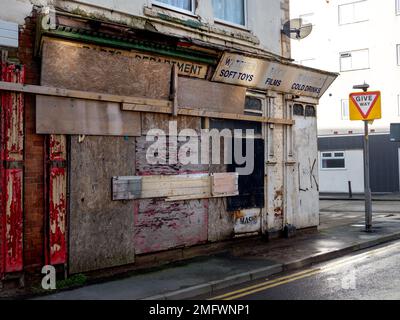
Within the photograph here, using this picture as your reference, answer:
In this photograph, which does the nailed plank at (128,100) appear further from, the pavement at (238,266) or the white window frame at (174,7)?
the pavement at (238,266)

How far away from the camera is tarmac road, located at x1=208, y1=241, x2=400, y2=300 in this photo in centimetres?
664

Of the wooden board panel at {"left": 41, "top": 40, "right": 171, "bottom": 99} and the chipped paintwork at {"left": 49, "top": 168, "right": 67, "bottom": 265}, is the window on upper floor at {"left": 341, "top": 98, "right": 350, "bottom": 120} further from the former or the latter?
the chipped paintwork at {"left": 49, "top": 168, "right": 67, "bottom": 265}

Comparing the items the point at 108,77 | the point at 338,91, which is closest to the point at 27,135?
the point at 108,77

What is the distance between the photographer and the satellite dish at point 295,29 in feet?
38.2

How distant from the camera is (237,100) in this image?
1024cm

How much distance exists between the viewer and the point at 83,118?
770 cm

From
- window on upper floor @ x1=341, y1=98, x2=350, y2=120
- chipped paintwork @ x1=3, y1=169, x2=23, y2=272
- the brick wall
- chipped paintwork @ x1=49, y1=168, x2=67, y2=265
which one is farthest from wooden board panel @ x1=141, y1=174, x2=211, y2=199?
window on upper floor @ x1=341, y1=98, x2=350, y2=120

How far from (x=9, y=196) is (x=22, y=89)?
1.55 meters

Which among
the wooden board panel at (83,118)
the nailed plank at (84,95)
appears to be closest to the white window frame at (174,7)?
the nailed plank at (84,95)

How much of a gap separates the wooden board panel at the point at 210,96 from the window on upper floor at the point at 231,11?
5.05 feet
